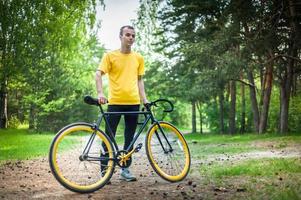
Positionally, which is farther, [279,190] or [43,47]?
[43,47]

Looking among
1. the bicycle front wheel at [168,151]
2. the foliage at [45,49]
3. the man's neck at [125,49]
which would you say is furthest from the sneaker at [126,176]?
the foliage at [45,49]

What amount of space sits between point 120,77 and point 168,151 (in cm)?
123

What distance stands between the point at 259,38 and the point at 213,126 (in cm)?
1856

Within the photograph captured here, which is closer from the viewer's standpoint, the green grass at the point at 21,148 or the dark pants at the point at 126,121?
the dark pants at the point at 126,121

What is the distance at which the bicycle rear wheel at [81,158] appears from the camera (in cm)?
504

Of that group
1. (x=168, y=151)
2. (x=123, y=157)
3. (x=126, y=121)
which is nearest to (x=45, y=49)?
(x=126, y=121)

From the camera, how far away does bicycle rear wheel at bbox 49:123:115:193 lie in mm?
5035

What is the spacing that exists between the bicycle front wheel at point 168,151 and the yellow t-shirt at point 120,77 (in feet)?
1.76

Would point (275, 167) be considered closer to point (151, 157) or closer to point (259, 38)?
point (151, 157)

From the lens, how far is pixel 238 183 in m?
5.67

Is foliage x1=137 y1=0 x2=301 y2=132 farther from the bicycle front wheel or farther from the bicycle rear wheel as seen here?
the bicycle rear wheel

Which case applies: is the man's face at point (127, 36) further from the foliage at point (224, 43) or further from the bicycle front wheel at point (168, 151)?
the foliage at point (224, 43)

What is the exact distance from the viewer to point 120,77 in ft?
19.8

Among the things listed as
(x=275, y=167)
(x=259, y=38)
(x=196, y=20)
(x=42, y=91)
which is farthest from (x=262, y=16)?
(x=42, y=91)
